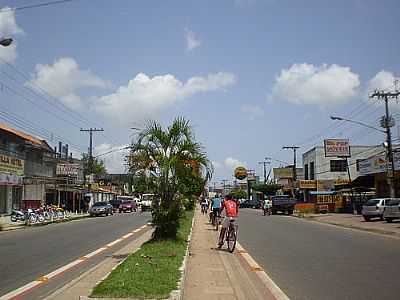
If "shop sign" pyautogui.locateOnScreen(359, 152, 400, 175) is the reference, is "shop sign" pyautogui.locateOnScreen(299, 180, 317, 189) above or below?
below

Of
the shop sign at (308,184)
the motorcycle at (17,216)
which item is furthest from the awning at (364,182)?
the motorcycle at (17,216)

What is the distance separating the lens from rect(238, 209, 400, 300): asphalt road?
386 inches

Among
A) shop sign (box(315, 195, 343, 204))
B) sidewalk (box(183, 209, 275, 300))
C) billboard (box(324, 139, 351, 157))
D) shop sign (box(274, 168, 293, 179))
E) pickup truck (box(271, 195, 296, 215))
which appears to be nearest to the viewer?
sidewalk (box(183, 209, 275, 300))

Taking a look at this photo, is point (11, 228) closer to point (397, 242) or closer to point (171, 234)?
point (171, 234)

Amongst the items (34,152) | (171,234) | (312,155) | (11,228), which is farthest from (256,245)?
(312,155)

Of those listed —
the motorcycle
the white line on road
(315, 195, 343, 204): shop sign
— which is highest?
(315, 195, 343, 204): shop sign

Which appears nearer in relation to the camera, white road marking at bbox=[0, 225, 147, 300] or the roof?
white road marking at bbox=[0, 225, 147, 300]

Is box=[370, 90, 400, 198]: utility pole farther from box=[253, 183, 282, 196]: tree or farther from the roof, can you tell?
box=[253, 183, 282, 196]: tree

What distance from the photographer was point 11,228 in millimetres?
31078

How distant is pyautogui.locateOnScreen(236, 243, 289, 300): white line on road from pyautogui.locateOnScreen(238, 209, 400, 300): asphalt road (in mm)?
127

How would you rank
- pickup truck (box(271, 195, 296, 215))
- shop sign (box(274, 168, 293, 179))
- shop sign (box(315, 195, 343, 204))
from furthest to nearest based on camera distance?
shop sign (box(274, 168, 293, 179)), shop sign (box(315, 195, 343, 204)), pickup truck (box(271, 195, 296, 215))

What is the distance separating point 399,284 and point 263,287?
108 inches

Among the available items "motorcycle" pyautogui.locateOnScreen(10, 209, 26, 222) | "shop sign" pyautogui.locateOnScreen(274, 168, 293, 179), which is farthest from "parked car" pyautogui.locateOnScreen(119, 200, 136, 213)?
"shop sign" pyautogui.locateOnScreen(274, 168, 293, 179)

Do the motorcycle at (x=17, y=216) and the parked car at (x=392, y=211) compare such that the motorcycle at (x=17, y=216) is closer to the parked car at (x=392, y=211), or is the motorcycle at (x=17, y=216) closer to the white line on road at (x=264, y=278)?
the white line on road at (x=264, y=278)
